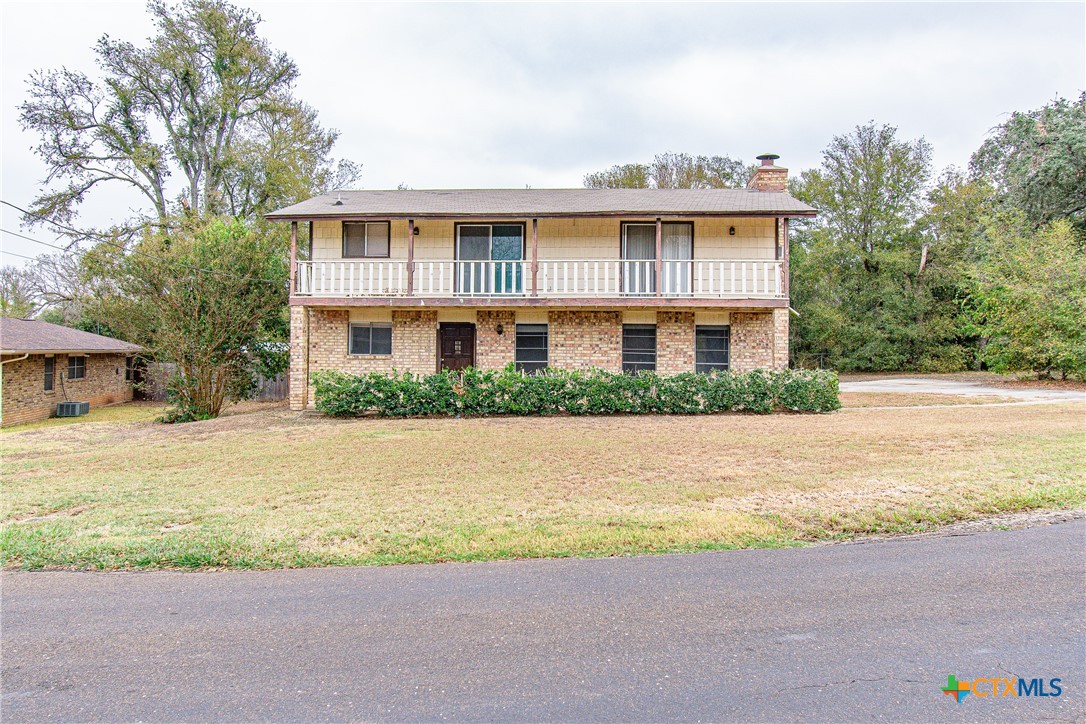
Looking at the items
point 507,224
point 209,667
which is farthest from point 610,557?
point 507,224

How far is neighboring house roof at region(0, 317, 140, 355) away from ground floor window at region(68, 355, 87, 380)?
74 cm

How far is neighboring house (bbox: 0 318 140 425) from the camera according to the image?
1944 cm

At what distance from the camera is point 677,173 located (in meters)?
39.3

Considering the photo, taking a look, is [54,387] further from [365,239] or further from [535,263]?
[535,263]

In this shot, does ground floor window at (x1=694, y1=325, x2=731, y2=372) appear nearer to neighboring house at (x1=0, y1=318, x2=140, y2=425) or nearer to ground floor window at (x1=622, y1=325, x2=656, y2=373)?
ground floor window at (x1=622, y1=325, x2=656, y2=373)

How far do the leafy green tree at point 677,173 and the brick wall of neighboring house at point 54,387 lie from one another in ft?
A: 94.5

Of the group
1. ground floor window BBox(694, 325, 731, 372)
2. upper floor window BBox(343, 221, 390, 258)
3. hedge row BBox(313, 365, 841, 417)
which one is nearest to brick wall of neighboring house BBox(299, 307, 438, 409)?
upper floor window BBox(343, 221, 390, 258)

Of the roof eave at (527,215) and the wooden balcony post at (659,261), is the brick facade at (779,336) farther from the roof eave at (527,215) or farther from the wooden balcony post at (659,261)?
the wooden balcony post at (659,261)

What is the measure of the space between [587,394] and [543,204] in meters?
5.73

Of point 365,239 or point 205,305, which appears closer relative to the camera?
point 365,239

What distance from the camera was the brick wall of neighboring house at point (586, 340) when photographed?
54.4ft

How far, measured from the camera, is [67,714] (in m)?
2.95

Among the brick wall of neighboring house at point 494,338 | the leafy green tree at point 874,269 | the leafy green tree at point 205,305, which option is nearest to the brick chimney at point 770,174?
the brick wall of neighboring house at point 494,338

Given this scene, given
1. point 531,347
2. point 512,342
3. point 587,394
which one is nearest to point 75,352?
point 512,342
